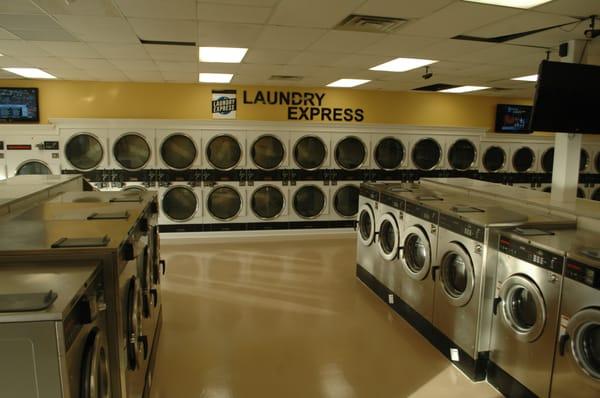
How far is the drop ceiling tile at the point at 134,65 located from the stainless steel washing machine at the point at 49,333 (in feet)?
12.2

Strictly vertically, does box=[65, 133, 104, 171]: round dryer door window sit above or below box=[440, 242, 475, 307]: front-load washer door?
above

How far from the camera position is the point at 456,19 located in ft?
10.0

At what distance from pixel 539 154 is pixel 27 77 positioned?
28.0 ft

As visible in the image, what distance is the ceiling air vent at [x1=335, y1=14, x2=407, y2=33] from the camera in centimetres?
311

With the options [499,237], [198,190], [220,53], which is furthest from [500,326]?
[198,190]

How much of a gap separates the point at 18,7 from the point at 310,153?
15.4ft

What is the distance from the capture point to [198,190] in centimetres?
665

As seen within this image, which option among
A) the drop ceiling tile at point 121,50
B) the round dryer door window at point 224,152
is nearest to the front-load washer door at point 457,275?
the drop ceiling tile at point 121,50

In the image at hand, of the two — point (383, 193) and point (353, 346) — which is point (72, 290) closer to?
point (353, 346)

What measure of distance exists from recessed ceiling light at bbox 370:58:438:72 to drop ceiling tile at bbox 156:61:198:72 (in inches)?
84.8

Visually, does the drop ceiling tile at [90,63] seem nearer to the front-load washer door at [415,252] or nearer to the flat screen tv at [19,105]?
the flat screen tv at [19,105]

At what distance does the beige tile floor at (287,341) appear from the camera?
3014mm

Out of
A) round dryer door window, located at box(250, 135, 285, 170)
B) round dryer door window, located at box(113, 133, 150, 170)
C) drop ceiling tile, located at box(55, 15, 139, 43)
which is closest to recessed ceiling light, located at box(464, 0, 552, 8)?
drop ceiling tile, located at box(55, 15, 139, 43)

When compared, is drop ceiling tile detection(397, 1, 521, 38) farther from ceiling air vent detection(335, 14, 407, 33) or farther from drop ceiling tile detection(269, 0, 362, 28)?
drop ceiling tile detection(269, 0, 362, 28)
